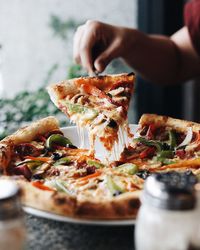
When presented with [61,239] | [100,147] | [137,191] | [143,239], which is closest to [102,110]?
[100,147]

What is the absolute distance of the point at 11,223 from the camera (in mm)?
954

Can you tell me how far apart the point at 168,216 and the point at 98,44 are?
1341 mm

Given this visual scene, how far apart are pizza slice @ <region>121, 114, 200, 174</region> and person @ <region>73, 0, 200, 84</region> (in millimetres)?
288

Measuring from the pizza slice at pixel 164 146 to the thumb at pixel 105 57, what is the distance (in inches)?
9.6

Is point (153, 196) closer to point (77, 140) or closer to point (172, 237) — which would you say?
point (172, 237)

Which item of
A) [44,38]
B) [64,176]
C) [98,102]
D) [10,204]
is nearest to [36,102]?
[44,38]

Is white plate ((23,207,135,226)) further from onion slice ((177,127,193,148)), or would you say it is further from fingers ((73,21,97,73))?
fingers ((73,21,97,73))

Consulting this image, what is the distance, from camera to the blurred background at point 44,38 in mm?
3156

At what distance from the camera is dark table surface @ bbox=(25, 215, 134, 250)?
1.19 m

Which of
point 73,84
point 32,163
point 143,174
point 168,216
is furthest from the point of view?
point 73,84

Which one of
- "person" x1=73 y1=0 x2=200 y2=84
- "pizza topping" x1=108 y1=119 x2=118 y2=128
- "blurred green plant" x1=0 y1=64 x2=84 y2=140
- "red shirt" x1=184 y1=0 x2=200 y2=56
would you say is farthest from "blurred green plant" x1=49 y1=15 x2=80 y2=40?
"pizza topping" x1=108 y1=119 x2=118 y2=128

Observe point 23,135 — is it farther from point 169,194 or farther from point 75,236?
point 169,194

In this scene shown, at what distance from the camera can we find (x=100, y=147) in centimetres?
192

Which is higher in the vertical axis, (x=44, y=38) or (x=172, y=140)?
(x=44, y=38)
